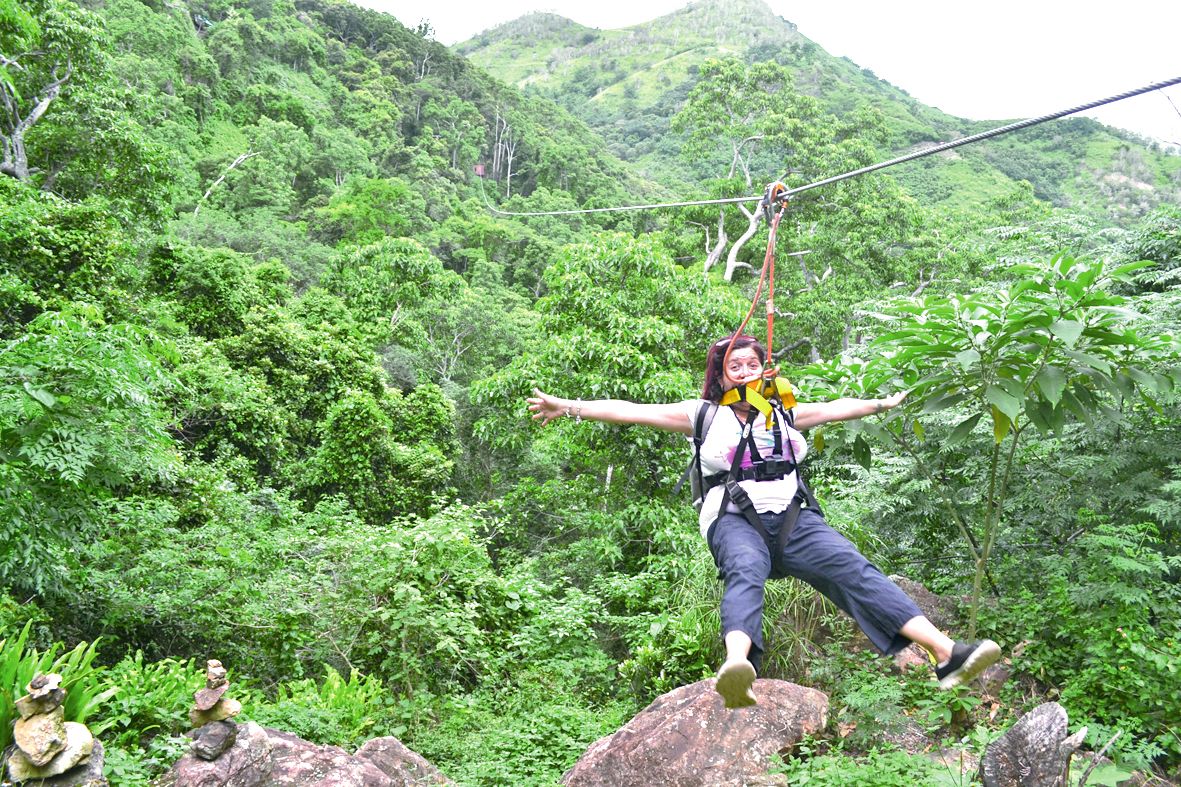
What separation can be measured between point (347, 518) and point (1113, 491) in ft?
21.7

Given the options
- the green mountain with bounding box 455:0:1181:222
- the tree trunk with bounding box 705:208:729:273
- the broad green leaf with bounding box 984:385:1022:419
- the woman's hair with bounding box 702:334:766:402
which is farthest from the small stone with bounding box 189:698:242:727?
the tree trunk with bounding box 705:208:729:273

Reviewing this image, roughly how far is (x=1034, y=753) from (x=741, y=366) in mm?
1619

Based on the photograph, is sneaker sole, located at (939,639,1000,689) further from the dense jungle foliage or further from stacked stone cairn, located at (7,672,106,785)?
stacked stone cairn, located at (7,672,106,785)

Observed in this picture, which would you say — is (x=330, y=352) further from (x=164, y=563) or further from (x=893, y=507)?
(x=893, y=507)

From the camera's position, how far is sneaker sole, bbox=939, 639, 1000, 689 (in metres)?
2.29

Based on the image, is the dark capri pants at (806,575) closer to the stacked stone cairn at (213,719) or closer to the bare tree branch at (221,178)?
the stacked stone cairn at (213,719)

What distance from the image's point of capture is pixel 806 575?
9.02 ft

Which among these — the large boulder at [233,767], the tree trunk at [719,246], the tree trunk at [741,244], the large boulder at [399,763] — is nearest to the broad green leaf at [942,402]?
the large boulder at [399,763]

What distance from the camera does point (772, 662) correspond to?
4.61 metres

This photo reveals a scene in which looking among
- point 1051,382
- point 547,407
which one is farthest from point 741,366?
point 1051,382

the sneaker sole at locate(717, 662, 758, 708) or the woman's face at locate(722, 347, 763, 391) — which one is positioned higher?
the woman's face at locate(722, 347, 763, 391)

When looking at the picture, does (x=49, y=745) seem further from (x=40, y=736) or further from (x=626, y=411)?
(x=626, y=411)

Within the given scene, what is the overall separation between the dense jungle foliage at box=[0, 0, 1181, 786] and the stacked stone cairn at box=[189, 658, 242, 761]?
0.97ft

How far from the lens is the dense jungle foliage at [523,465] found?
3375mm
